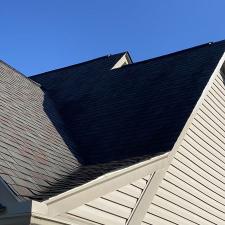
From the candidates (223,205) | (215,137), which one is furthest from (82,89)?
(223,205)

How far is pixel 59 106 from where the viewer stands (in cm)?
1223

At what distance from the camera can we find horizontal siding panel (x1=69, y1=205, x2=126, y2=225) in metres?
5.89

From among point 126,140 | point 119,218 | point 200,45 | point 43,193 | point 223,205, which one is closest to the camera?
point 43,193

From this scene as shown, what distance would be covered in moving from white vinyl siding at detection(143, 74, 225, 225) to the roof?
0.56 m

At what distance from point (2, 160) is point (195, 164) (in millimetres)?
4011

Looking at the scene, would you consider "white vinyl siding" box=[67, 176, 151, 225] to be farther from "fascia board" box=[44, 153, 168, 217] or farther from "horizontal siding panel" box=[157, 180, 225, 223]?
"horizontal siding panel" box=[157, 180, 225, 223]

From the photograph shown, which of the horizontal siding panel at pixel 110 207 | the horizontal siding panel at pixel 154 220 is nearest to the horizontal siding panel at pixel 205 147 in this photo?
the horizontal siding panel at pixel 154 220

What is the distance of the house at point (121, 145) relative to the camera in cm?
598

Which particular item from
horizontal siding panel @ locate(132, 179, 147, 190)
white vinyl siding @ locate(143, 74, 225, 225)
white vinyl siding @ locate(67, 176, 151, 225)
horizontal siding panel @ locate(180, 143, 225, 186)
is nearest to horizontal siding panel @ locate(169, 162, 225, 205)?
white vinyl siding @ locate(143, 74, 225, 225)

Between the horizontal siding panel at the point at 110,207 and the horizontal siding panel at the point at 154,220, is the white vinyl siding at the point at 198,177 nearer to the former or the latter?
the horizontal siding panel at the point at 154,220

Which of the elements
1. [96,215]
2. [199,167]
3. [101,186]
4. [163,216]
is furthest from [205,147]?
[96,215]

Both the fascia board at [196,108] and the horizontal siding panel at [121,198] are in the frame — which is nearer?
the horizontal siding panel at [121,198]

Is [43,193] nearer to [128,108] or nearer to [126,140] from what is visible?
[126,140]

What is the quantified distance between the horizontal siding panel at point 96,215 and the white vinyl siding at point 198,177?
93 cm
